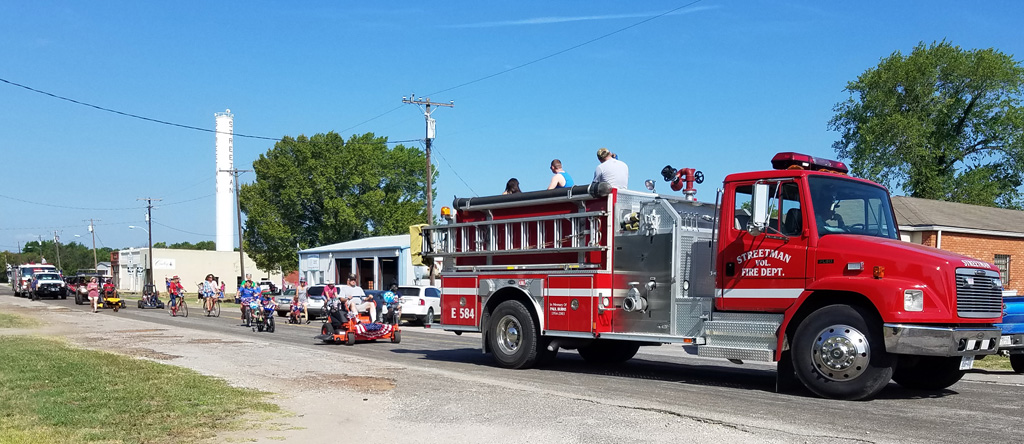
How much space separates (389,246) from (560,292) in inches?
1357

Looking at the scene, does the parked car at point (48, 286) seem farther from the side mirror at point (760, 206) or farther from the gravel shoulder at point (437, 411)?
the side mirror at point (760, 206)

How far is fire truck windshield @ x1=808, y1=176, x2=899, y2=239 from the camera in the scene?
1073 cm

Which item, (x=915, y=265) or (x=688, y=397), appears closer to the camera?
(x=915, y=265)

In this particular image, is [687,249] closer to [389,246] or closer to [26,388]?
[26,388]

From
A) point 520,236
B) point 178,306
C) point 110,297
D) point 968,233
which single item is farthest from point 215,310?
point 968,233

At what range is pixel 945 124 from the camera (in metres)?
53.8

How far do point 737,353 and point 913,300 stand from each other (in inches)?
86.3

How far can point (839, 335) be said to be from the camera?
10070 millimetres

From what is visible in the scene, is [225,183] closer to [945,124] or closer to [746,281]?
[945,124]

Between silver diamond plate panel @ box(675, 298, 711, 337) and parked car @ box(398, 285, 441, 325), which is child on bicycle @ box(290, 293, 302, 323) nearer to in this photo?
parked car @ box(398, 285, 441, 325)

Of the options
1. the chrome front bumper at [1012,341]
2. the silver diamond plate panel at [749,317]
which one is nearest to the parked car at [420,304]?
the silver diamond plate panel at [749,317]

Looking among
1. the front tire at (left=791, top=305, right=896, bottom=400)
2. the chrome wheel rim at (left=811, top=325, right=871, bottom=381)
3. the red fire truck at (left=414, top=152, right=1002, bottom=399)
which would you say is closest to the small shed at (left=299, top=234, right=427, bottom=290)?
the red fire truck at (left=414, top=152, right=1002, bottom=399)

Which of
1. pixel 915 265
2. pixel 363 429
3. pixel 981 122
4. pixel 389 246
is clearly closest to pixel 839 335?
pixel 915 265

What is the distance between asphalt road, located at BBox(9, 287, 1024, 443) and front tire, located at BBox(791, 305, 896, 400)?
202 millimetres
